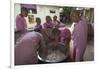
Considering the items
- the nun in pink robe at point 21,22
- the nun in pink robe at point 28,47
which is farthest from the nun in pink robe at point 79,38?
the nun in pink robe at point 21,22

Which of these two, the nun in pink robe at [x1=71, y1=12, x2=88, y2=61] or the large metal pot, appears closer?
the large metal pot

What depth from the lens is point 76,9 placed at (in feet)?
6.76

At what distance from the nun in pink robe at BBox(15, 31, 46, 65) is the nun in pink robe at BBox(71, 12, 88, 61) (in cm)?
36

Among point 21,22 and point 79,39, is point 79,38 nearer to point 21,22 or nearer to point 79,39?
point 79,39

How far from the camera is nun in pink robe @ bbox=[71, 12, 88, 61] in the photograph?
2.05 metres

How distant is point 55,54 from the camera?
6.52 feet

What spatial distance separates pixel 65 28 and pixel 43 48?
328 mm

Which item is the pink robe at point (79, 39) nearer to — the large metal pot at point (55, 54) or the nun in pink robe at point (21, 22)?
the large metal pot at point (55, 54)

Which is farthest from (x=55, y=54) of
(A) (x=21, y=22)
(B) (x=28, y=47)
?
(A) (x=21, y=22)

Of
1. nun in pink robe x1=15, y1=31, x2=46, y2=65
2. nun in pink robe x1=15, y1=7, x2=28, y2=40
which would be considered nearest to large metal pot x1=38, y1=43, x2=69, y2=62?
nun in pink robe x1=15, y1=31, x2=46, y2=65

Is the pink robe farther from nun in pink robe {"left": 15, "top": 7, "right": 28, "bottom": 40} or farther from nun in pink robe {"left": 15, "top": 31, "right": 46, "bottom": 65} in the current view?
nun in pink robe {"left": 15, "top": 7, "right": 28, "bottom": 40}

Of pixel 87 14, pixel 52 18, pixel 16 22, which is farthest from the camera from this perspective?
pixel 87 14
